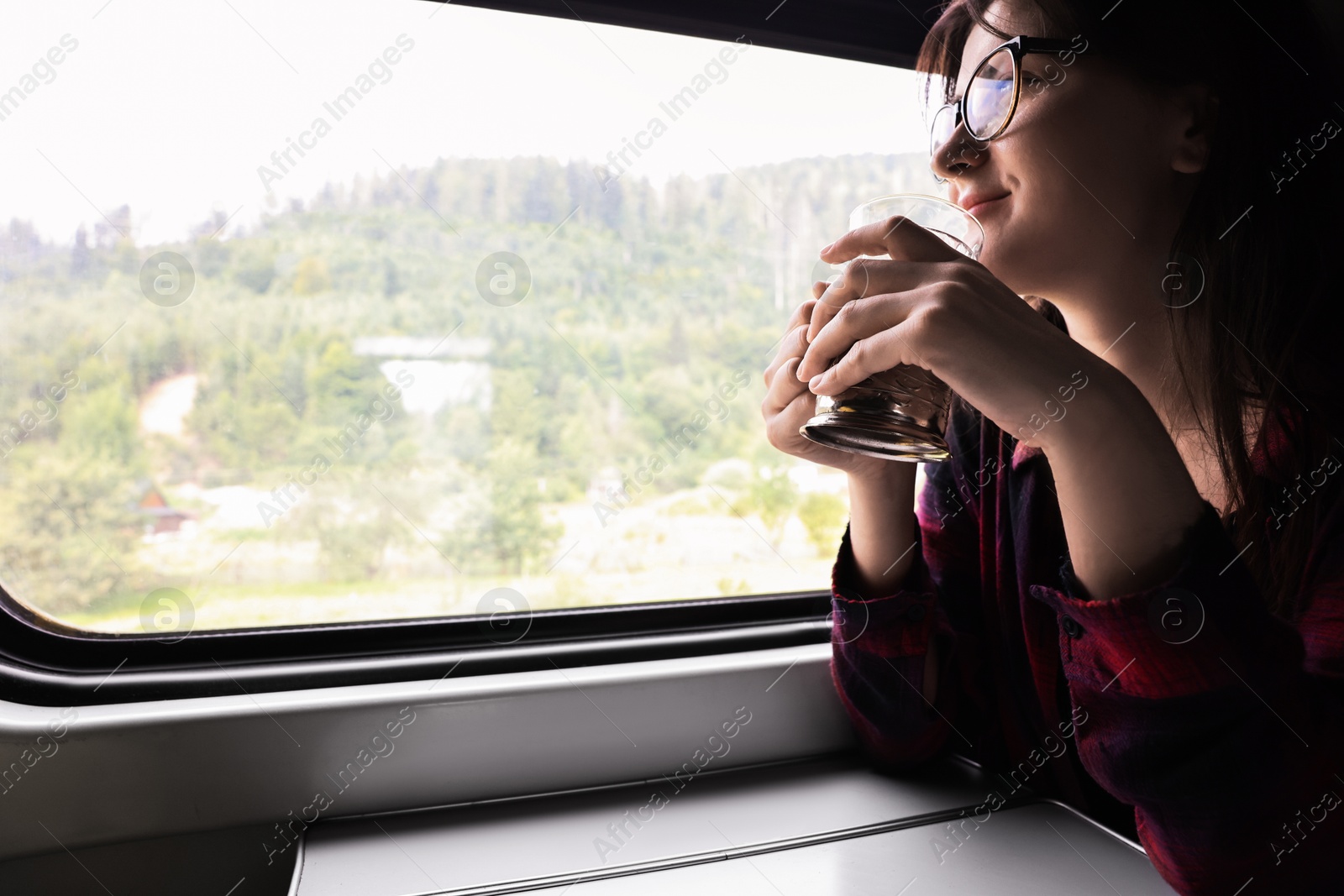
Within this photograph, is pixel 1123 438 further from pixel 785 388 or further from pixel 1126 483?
pixel 785 388

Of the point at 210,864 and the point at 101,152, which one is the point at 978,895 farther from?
the point at 101,152

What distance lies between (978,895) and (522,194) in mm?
1114

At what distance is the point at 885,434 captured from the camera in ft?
2.32

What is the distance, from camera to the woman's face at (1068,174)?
0.87 metres

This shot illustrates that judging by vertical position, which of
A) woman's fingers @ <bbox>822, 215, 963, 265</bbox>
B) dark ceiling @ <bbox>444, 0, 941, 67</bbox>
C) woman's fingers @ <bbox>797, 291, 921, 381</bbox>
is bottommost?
woman's fingers @ <bbox>797, 291, 921, 381</bbox>

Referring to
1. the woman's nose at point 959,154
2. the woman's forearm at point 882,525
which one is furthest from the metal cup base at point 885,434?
the woman's nose at point 959,154

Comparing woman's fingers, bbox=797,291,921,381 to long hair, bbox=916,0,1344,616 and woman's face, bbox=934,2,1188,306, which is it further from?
long hair, bbox=916,0,1344,616

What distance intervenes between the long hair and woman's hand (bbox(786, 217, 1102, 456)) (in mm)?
349

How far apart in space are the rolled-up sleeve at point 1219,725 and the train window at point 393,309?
0.55 m

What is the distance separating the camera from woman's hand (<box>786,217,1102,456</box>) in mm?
652

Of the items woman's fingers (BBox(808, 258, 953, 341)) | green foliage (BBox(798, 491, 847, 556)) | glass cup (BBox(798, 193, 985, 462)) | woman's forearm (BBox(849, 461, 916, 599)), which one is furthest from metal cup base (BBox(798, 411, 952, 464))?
green foliage (BBox(798, 491, 847, 556))

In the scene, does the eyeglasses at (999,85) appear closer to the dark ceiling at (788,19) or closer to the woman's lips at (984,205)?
the woman's lips at (984,205)

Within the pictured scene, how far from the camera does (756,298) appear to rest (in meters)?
1.44

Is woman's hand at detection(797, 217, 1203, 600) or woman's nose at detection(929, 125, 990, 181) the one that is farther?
woman's nose at detection(929, 125, 990, 181)
